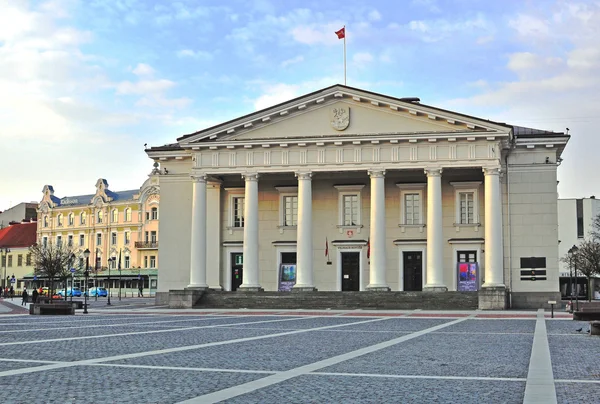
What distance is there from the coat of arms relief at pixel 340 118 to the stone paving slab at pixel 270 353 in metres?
26.6

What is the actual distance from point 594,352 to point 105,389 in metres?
10.9

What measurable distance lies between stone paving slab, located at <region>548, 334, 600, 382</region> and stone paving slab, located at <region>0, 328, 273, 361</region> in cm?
807

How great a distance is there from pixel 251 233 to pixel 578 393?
124ft

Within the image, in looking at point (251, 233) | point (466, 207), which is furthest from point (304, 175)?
point (466, 207)

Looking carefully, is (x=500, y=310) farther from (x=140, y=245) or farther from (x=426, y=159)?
(x=140, y=245)

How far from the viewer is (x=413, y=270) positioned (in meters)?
48.6

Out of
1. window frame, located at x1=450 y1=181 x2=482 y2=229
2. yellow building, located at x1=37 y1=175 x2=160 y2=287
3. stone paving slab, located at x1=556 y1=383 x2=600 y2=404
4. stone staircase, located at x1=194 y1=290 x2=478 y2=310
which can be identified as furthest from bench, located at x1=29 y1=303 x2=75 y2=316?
yellow building, located at x1=37 y1=175 x2=160 y2=287

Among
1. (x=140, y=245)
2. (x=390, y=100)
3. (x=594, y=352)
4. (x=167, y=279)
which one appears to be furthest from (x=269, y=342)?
(x=140, y=245)

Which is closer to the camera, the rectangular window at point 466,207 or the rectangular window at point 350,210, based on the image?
the rectangular window at point 466,207

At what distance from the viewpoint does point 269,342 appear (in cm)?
1891

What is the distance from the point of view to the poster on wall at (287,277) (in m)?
49.5

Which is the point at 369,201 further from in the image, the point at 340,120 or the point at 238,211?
the point at 238,211

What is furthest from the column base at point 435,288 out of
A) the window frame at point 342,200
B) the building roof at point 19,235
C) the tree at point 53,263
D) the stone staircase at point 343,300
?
the building roof at point 19,235

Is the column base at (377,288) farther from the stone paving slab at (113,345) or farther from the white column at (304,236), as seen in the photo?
the stone paving slab at (113,345)
